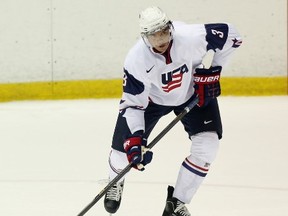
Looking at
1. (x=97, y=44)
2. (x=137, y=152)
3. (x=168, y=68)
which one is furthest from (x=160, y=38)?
(x=97, y=44)

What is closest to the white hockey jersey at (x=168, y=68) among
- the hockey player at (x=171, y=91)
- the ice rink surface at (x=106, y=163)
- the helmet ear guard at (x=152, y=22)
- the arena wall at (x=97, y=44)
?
the hockey player at (x=171, y=91)

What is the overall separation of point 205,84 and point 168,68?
185 millimetres

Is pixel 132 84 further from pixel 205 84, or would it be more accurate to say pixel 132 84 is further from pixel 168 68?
pixel 205 84

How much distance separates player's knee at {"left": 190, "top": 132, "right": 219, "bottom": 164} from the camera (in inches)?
124

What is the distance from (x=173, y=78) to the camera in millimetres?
3053

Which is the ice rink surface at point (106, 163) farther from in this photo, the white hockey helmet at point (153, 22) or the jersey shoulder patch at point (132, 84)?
the white hockey helmet at point (153, 22)

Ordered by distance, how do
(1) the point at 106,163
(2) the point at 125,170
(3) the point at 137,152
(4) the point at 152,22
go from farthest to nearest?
(1) the point at 106,163, (2) the point at 125,170, (3) the point at 137,152, (4) the point at 152,22

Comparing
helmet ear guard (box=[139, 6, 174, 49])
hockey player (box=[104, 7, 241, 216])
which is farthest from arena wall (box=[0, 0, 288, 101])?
helmet ear guard (box=[139, 6, 174, 49])

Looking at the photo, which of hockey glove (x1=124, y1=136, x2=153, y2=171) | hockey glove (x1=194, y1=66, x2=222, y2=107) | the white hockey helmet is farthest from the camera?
hockey glove (x1=194, y1=66, x2=222, y2=107)

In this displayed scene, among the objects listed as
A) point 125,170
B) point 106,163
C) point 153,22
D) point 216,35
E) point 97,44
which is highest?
point 153,22

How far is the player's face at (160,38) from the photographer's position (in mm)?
2859

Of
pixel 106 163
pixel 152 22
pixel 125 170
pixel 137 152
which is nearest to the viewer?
pixel 152 22

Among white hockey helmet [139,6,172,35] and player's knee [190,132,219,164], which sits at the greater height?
white hockey helmet [139,6,172,35]

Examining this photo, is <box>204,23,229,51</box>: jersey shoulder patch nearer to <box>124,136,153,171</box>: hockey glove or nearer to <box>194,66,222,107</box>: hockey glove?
<box>194,66,222,107</box>: hockey glove
